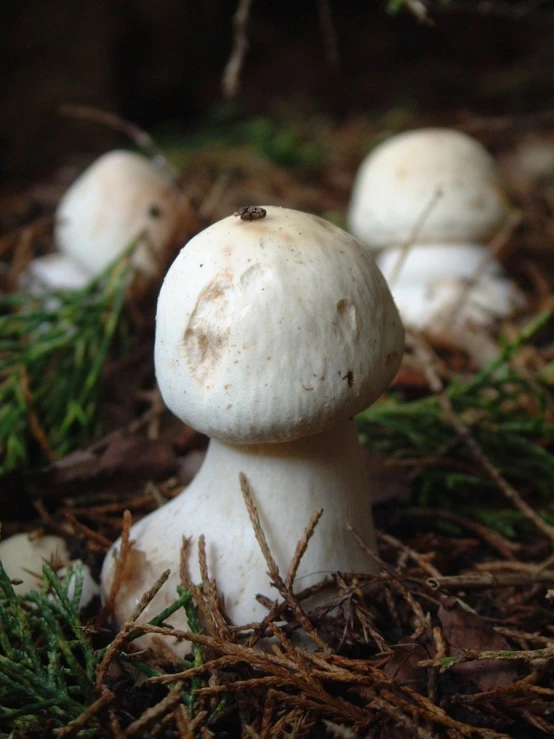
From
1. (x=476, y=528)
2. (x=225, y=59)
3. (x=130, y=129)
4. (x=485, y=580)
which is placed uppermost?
(x=225, y=59)

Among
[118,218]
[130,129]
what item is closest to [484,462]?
[118,218]

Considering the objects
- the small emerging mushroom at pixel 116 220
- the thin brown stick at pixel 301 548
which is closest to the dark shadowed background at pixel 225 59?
the small emerging mushroom at pixel 116 220

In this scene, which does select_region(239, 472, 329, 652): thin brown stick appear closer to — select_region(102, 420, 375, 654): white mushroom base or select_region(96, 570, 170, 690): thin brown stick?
select_region(102, 420, 375, 654): white mushroom base

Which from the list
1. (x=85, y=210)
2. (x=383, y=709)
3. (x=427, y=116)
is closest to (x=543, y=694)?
(x=383, y=709)

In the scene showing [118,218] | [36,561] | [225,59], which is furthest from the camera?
[225,59]

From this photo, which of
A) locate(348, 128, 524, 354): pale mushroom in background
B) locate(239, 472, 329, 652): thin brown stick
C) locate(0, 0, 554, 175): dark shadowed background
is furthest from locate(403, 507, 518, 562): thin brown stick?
locate(0, 0, 554, 175): dark shadowed background

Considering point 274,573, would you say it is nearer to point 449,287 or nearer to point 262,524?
point 262,524

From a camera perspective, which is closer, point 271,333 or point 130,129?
point 271,333
